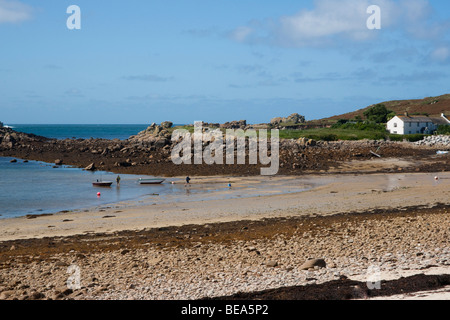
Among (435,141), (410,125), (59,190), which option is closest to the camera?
(59,190)

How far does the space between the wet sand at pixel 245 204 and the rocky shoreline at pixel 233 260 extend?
252 centimetres

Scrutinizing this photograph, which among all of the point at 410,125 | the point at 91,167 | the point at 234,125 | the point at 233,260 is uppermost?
the point at 234,125

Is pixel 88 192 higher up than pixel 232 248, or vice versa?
pixel 232 248

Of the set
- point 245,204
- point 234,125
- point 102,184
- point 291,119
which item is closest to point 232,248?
point 245,204

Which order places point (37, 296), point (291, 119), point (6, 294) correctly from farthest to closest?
point (291, 119)
point (6, 294)
point (37, 296)

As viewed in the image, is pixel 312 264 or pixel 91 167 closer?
pixel 312 264

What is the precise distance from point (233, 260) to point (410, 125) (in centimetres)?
7413

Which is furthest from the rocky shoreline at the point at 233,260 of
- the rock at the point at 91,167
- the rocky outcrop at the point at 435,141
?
the rocky outcrop at the point at 435,141

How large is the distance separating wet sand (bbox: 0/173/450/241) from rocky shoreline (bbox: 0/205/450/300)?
2520mm

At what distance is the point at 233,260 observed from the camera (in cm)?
1466

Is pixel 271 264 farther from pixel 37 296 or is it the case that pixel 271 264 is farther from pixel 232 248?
pixel 37 296

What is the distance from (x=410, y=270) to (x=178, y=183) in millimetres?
28094

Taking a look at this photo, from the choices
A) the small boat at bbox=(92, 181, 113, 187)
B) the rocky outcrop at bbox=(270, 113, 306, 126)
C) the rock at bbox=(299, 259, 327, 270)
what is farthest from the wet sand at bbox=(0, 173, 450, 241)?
the rocky outcrop at bbox=(270, 113, 306, 126)

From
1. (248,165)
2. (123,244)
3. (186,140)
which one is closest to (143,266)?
(123,244)
